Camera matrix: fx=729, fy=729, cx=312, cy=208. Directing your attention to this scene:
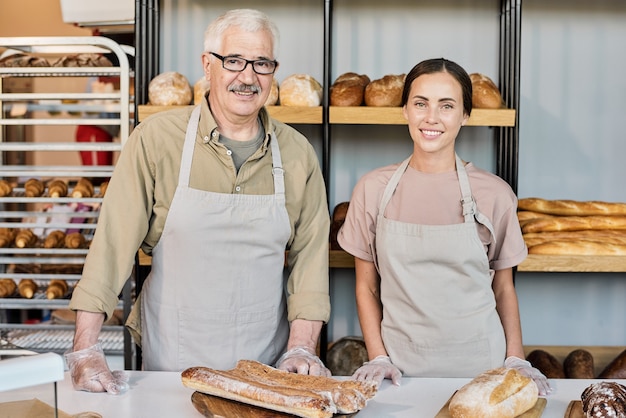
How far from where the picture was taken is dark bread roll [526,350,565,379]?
2859 millimetres

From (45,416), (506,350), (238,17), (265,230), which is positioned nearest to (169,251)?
(265,230)

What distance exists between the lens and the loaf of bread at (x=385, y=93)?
2.77 m

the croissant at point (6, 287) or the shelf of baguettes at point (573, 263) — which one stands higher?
the shelf of baguettes at point (573, 263)

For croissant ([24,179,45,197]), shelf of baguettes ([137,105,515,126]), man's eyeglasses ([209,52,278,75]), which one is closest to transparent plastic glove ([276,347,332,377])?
man's eyeglasses ([209,52,278,75])

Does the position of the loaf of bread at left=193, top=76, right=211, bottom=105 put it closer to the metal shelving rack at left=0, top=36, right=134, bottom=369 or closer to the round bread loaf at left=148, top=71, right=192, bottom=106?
the round bread loaf at left=148, top=71, right=192, bottom=106

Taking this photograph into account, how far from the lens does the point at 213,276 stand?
1987 millimetres

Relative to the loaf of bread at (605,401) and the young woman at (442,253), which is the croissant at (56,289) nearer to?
the young woman at (442,253)

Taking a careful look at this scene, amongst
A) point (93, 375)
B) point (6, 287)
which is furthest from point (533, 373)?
point (6, 287)

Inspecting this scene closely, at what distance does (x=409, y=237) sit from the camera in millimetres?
2041

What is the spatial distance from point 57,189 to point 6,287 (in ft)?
1.66

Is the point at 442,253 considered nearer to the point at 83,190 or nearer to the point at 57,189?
the point at 83,190

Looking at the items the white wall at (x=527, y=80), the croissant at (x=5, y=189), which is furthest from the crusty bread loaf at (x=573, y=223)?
the croissant at (x=5, y=189)

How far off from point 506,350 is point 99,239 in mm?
1163

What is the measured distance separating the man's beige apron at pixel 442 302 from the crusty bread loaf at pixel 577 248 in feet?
2.49
